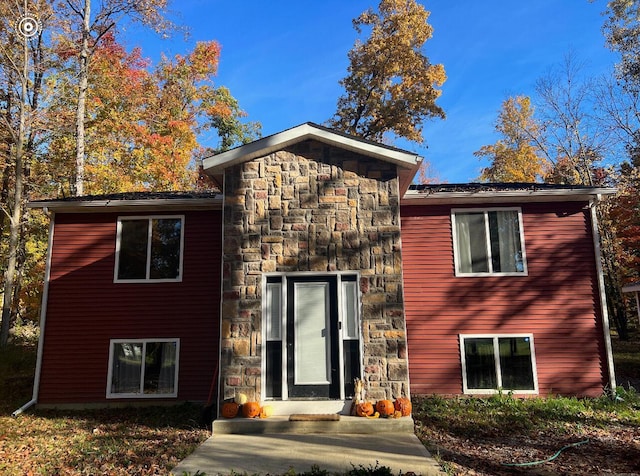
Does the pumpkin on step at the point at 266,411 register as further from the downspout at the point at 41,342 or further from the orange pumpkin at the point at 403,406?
the downspout at the point at 41,342

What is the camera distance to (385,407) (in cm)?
693

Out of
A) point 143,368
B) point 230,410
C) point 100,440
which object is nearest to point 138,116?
point 143,368

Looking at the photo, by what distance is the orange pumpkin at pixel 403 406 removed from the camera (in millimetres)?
6957

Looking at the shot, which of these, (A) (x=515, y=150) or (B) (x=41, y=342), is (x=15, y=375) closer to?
(B) (x=41, y=342)

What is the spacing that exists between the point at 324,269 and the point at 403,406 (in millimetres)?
2442

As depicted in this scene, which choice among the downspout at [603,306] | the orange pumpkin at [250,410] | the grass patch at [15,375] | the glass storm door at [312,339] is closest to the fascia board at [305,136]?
the glass storm door at [312,339]

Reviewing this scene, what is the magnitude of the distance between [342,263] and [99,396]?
5580 millimetres

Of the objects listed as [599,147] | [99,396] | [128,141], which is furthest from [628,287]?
[128,141]

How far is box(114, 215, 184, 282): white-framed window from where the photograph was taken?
9.45 m

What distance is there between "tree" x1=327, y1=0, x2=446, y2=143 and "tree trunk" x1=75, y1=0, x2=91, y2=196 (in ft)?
33.2

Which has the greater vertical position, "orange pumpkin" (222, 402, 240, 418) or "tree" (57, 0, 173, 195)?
"tree" (57, 0, 173, 195)

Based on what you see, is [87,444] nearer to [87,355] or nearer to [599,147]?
[87,355]

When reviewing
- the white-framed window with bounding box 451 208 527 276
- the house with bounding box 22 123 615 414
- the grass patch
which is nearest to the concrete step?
the house with bounding box 22 123 615 414

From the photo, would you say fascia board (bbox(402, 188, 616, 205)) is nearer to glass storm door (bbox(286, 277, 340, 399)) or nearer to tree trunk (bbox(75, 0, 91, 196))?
glass storm door (bbox(286, 277, 340, 399))
